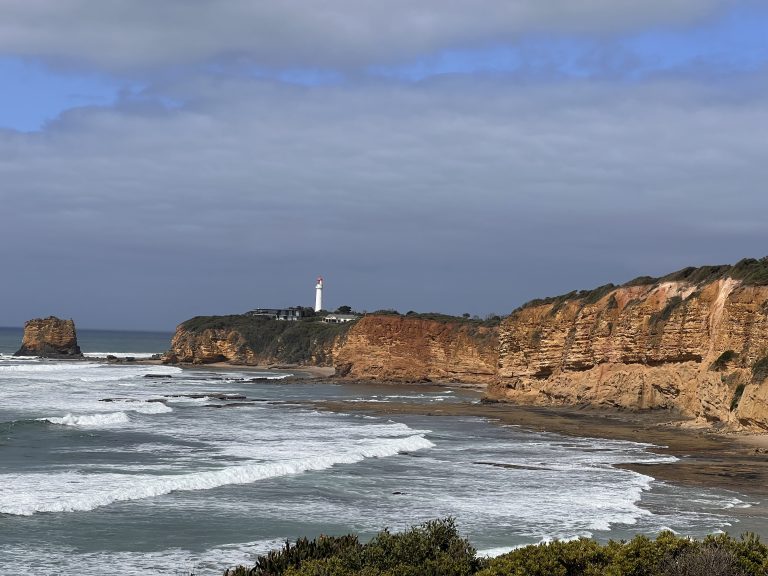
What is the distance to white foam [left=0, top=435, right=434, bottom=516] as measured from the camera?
19422 mm

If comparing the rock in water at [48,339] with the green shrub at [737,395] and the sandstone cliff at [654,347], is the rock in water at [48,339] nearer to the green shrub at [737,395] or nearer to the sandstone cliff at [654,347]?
the sandstone cliff at [654,347]

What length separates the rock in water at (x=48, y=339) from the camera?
132 metres

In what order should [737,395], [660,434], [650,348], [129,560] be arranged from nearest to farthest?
[129,560], [737,395], [660,434], [650,348]

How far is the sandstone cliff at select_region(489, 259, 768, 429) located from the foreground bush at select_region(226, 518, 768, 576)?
24.0 meters

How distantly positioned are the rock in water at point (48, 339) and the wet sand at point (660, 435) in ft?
294

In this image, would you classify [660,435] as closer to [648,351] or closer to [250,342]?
[648,351]

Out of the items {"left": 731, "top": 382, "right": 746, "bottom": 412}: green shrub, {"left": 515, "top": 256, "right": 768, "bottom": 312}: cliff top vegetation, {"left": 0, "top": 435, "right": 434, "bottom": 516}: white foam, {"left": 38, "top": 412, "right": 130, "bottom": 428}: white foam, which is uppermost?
{"left": 515, "top": 256, "right": 768, "bottom": 312}: cliff top vegetation

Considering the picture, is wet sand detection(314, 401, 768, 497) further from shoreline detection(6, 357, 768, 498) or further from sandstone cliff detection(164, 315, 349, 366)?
sandstone cliff detection(164, 315, 349, 366)

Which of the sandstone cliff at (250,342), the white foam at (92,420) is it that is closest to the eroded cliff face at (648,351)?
the white foam at (92,420)

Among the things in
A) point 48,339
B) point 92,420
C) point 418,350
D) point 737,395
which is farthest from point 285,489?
point 48,339

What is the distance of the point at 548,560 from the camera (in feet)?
29.9

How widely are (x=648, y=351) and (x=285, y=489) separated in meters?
26.4

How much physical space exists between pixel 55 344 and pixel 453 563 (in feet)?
436

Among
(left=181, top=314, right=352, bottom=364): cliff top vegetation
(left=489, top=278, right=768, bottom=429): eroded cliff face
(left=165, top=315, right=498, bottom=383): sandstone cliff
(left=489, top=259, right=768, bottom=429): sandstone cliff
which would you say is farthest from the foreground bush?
(left=181, top=314, right=352, bottom=364): cliff top vegetation
